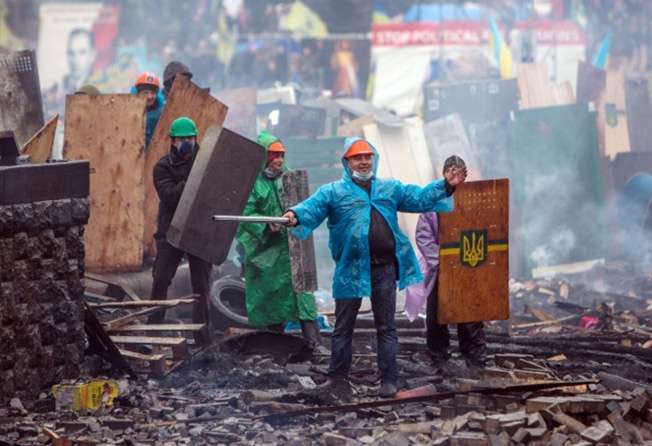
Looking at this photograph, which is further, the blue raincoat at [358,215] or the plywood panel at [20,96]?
the plywood panel at [20,96]

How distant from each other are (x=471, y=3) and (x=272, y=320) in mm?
26581

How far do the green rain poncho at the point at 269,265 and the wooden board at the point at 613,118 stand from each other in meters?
10.7

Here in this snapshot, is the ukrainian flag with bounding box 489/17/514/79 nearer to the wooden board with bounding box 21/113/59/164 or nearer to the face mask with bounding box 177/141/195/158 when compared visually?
the face mask with bounding box 177/141/195/158

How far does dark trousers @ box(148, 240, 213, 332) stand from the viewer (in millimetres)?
10773

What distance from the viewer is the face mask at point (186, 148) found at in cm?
1055

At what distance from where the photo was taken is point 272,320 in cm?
1062

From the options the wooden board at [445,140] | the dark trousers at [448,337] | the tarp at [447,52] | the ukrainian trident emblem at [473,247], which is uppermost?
the tarp at [447,52]

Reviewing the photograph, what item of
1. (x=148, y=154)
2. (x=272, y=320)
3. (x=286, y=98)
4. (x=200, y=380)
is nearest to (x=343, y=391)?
(x=200, y=380)

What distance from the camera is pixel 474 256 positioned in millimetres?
9891

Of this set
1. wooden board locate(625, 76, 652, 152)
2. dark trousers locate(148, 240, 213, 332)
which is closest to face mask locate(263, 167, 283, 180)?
dark trousers locate(148, 240, 213, 332)

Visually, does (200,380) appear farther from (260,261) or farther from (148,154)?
(148,154)

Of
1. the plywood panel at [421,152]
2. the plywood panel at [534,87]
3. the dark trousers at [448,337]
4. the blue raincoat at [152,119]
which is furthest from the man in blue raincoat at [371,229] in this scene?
the plywood panel at [534,87]

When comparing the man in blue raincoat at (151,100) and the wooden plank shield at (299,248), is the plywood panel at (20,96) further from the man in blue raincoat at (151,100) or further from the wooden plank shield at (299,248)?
the wooden plank shield at (299,248)

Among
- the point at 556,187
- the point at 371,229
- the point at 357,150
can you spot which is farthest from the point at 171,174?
the point at 556,187
